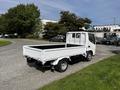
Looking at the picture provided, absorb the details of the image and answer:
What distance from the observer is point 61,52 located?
32.7 ft

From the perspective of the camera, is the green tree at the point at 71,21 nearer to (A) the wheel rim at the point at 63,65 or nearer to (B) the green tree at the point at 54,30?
(B) the green tree at the point at 54,30

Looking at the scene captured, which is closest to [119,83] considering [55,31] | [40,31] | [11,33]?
[55,31]

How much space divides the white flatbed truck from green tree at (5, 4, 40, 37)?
4829 cm

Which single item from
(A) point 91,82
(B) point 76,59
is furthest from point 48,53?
(B) point 76,59

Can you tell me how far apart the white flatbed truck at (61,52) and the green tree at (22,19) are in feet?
158

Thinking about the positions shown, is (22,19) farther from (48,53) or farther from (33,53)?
(48,53)

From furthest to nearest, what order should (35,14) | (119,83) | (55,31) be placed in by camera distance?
(35,14) → (55,31) → (119,83)

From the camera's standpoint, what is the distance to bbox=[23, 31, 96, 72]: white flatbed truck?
9180 mm

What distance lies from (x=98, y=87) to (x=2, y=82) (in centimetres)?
415

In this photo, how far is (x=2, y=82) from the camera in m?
7.97

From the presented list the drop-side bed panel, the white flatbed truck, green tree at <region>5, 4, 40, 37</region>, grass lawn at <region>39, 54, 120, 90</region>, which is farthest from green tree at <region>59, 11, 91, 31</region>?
grass lawn at <region>39, 54, 120, 90</region>

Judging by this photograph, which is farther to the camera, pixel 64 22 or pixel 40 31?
pixel 40 31

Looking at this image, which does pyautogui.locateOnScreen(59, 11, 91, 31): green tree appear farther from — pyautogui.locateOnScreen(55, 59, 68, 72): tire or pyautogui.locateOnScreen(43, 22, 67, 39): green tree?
pyautogui.locateOnScreen(55, 59, 68, 72): tire

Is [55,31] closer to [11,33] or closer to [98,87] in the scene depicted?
[11,33]
